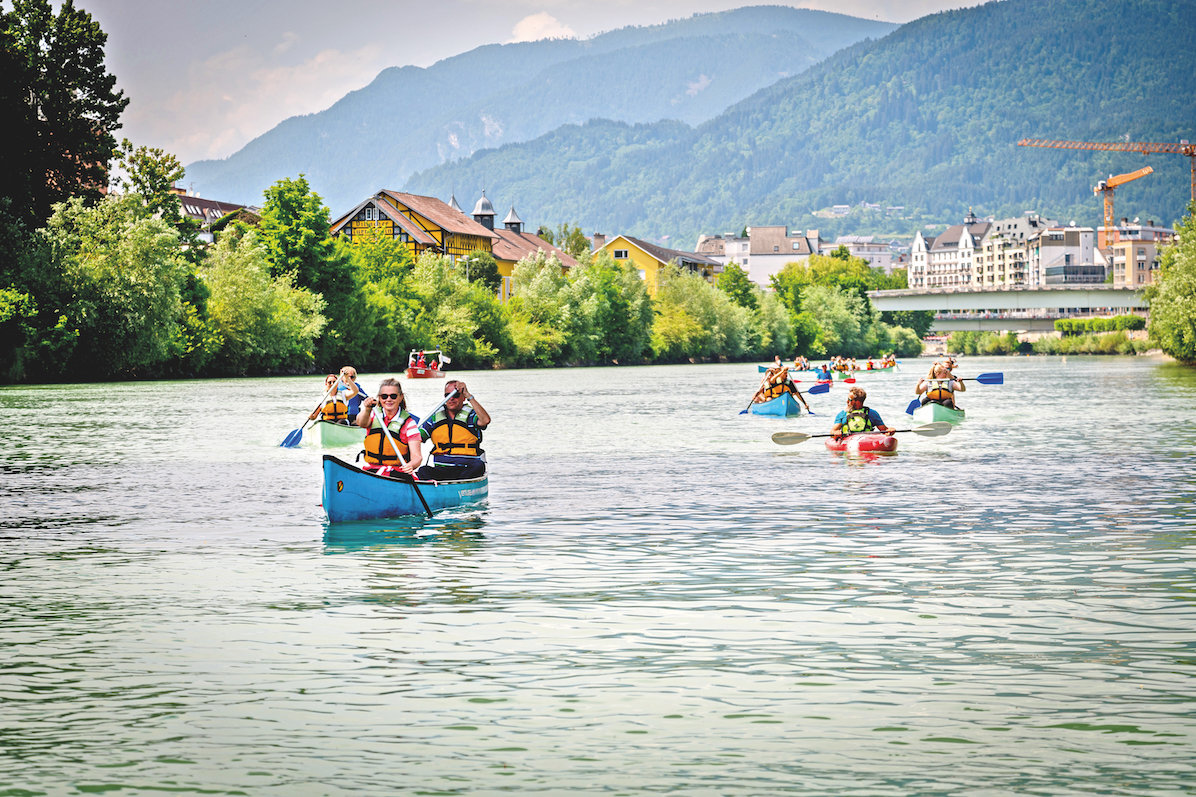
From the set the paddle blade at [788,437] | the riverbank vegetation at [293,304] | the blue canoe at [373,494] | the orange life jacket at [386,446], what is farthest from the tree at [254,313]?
the blue canoe at [373,494]

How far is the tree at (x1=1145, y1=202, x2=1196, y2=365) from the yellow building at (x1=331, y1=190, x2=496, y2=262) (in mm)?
65556

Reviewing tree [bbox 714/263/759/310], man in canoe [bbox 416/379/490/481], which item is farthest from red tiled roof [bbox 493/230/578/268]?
man in canoe [bbox 416/379/490/481]

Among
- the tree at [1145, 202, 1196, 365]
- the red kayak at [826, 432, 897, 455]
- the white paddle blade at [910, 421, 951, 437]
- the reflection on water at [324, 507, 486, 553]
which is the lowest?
the reflection on water at [324, 507, 486, 553]

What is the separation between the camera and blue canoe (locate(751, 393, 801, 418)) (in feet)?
131

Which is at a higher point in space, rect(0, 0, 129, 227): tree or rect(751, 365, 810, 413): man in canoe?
rect(0, 0, 129, 227): tree

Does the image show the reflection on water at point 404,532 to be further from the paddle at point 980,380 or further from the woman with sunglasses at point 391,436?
the paddle at point 980,380

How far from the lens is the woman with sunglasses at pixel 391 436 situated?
17812 mm

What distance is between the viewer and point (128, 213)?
66062 mm

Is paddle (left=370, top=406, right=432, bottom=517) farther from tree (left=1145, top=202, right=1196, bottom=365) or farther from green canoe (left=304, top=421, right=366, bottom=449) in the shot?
tree (left=1145, top=202, right=1196, bottom=365)

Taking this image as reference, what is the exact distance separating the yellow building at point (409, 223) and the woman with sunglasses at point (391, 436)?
108 meters

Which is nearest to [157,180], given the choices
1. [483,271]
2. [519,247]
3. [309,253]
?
[309,253]

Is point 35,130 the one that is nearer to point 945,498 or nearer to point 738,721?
point 945,498

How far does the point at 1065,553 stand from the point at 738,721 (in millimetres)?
7893

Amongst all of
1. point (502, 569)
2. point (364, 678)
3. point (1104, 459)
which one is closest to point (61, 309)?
point (1104, 459)
